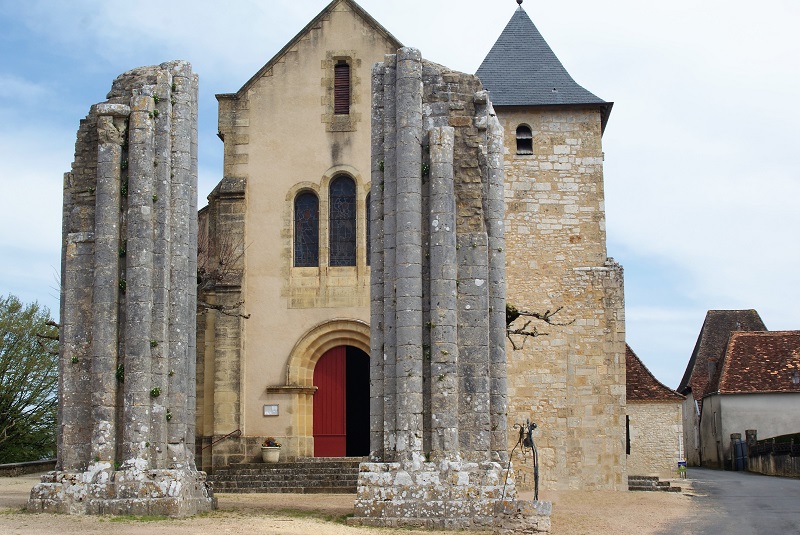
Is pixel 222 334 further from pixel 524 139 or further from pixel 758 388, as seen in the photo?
pixel 758 388

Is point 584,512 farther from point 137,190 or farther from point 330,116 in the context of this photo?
point 330,116

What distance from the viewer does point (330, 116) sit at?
21688mm

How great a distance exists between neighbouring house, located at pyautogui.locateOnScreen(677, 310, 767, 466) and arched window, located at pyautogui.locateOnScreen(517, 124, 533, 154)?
2111 centimetres

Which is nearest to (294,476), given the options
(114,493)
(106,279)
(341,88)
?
(114,493)

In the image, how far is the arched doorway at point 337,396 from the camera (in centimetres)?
2112

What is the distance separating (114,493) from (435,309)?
169 inches

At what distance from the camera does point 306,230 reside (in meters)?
21.5

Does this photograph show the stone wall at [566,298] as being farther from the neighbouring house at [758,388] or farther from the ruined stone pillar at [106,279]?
the neighbouring house at [758,388]

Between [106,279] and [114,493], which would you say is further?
[106,279]

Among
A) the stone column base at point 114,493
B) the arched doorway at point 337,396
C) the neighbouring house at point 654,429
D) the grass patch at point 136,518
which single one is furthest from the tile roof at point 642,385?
the grass patch at point 136,518

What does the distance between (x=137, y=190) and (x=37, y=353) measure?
537 inches

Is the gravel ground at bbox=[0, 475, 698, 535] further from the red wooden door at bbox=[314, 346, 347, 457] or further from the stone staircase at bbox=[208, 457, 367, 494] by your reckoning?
the red wooden door at bbox=[314, 346, 347, 457]

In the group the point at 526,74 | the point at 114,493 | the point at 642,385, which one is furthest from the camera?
Result: the point at 642,385

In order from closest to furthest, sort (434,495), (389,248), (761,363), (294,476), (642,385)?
(434,495)
(389,248)
(294,476)
(642,385)
(761,363)
